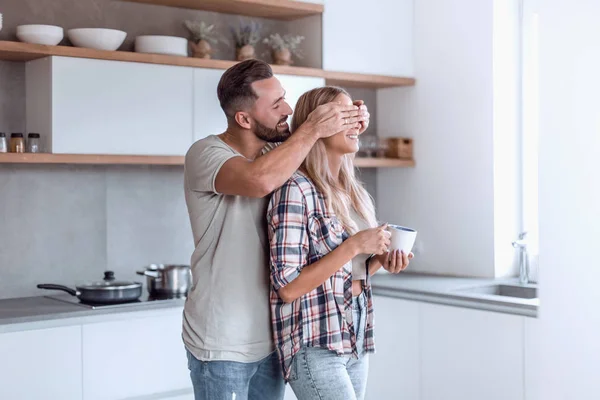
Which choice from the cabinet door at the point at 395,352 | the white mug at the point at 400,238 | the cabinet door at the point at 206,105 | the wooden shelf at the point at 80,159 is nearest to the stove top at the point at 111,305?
the wooden shelf at the point at 80,159

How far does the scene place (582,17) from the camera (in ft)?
9.40

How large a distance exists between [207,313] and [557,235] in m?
1.35

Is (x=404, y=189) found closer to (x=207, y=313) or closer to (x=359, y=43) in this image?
(x=359, y=43)

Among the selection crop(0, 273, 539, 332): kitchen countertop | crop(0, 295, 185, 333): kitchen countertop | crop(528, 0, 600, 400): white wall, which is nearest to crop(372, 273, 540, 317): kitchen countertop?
crop(0, 273, 539, 332): kitchen countertop

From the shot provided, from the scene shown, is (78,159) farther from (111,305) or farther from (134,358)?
(134,358)

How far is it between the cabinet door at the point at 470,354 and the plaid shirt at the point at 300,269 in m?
1.48

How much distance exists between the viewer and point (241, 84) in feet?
7.18

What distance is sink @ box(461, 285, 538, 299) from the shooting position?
395cm

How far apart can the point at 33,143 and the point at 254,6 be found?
4.08 feet

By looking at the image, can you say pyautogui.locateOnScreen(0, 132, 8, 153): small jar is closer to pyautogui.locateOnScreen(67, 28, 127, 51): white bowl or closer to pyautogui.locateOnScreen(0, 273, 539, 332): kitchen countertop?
pyautogui.locateOnScreen(67, 28, 127, 51): white bowl

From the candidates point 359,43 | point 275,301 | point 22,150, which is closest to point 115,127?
point 22,150

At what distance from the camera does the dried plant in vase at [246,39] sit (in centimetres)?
401

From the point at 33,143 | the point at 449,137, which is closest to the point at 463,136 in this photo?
the point at 449,137

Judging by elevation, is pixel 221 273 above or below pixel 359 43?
below
